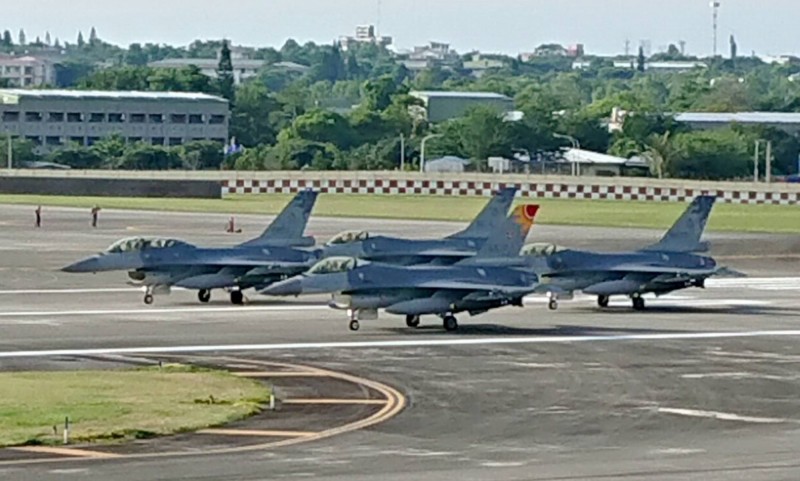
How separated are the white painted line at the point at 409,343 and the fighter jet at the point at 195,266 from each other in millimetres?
9454

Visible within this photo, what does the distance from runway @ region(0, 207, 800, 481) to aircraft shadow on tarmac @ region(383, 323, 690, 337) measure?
0.08m

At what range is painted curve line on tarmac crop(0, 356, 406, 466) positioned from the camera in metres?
28.7

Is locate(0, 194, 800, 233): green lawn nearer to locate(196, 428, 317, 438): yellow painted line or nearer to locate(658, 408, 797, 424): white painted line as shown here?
locate(658, 408, 797, 424): white painted line

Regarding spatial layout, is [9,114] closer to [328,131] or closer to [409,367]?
[328,131]

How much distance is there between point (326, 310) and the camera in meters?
52.2

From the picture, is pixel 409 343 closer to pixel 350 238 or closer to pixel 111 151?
pixel 350 238

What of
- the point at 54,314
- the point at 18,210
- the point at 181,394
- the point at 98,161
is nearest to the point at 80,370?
the point at 181,394

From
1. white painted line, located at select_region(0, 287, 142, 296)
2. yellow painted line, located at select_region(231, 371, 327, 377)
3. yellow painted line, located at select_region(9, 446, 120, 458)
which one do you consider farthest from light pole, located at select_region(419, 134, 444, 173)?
yellow painted line, located at select_region(9, 446, 120, 458)

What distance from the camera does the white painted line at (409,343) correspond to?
42.4 meters

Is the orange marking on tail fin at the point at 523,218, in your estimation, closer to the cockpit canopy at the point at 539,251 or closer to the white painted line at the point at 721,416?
the cockpit canopy at the point at 539,251

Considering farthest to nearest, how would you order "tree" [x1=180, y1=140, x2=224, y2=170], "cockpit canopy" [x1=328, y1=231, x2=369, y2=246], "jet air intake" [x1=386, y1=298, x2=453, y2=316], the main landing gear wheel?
1. "tree" [x1=180, y1=140, x2=224, y2=170]
2. "cockpit canopy" [x1=328, y1=231, x2=369, y2=246]
3. the main landing gear wheel
4. "jet air intake" [x1=386, y1=298, x2=453, y2=316]

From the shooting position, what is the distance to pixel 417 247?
190 ft

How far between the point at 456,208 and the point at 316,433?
65649 mm

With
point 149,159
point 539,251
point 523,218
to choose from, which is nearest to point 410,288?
point 523,218
